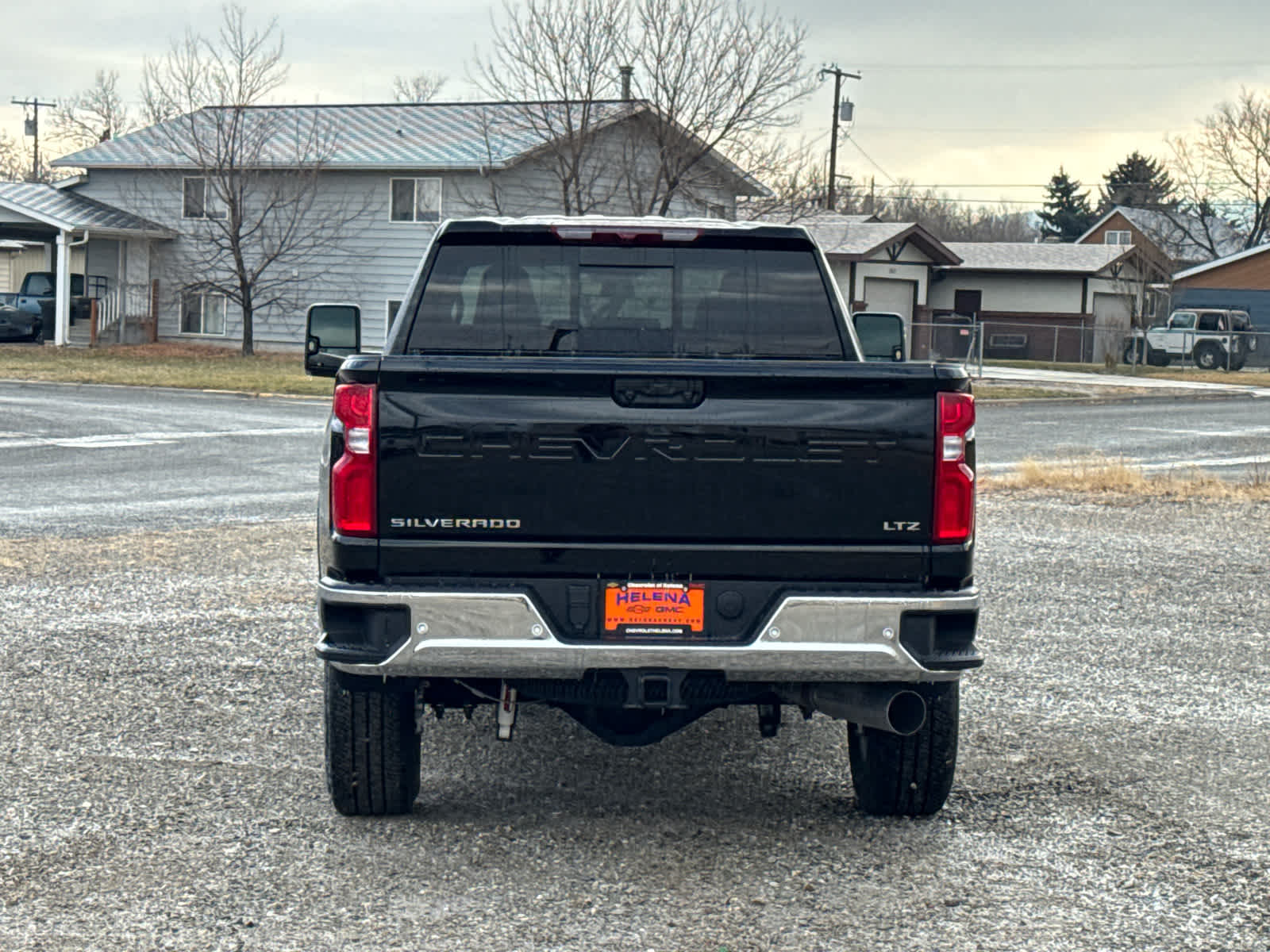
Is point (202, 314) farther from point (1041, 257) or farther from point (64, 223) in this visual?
point (1041, 257)

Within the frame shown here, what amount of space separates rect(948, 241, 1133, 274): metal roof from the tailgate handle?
166 ft

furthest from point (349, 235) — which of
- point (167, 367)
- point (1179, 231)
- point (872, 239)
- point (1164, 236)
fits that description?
A: point (1179, 231)

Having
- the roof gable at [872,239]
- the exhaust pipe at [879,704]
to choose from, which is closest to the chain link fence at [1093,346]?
the roof gable at [872,239]

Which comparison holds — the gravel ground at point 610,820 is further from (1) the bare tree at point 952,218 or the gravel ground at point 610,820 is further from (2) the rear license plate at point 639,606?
(1) the bare tree at point 952,218

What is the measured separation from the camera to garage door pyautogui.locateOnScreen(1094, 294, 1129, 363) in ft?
169

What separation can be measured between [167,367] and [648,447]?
29.5 m

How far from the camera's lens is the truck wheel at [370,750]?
5004mm

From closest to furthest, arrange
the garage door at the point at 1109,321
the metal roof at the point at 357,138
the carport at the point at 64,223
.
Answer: the metal roof at the point at 357,138 → the carport at the point at 64,223 → the garage door at the point at 1109,321

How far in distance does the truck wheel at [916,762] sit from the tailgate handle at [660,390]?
124 cm

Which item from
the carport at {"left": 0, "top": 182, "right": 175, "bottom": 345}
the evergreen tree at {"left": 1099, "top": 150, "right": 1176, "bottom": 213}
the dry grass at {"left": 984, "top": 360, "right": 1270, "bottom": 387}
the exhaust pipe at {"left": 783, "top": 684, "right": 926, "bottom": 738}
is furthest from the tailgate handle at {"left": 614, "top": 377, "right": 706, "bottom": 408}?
the evergreen tree at {"left": 1099, "top": 150, "right": 1176, "bottom": 213}

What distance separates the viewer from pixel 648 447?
4.59 m

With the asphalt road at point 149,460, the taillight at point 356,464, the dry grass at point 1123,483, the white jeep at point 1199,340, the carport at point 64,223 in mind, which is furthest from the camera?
the white jeep at point 1199,340

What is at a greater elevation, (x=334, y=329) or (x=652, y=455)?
(x=334, y=329)

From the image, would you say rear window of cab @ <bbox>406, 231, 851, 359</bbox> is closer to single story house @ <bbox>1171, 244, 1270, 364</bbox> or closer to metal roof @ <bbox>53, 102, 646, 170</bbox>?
metal roof @ <bbox>53, 102, 646, 170</bbox>
